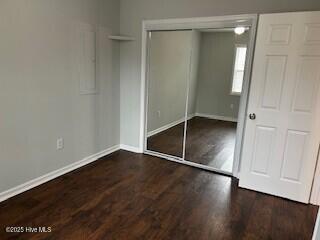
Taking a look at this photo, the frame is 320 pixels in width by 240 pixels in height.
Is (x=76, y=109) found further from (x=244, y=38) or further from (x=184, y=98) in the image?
(x=244, y=38)

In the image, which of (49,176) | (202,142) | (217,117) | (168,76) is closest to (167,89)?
(168,76)

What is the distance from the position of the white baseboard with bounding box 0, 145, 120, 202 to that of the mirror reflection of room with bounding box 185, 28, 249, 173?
4.65 ft

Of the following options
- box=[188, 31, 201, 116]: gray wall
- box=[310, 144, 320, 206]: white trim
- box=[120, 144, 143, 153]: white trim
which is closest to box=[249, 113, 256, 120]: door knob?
box=[310, 144, 320, 206]: white trim

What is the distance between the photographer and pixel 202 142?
13.2ft

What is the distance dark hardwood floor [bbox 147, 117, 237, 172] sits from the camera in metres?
3.63

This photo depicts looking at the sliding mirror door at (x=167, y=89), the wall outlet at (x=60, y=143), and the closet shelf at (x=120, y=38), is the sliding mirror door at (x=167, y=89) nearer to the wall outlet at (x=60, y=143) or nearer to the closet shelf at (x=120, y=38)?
the closet shelf at (x=120, y=38)

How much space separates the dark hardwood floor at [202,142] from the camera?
3.63 meters

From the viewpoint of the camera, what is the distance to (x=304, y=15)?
245 centimetres

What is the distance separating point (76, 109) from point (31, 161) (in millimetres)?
873

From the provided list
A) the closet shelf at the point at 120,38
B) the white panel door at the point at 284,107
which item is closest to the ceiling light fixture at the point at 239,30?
the white panel door at the point at 284,107

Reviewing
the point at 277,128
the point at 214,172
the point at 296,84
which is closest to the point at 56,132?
the point at 214,172

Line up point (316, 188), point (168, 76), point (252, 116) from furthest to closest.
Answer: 1. point (168, 76)
2. point (252, 116)
3. point (316, 188)

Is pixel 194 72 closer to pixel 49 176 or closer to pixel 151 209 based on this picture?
pixel 151 209

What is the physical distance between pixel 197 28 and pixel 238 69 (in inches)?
32.0
